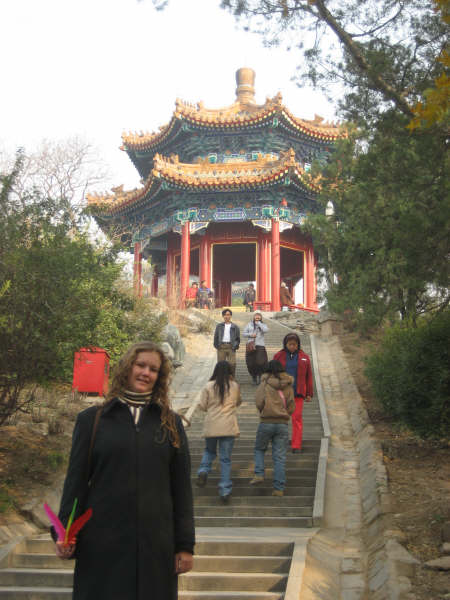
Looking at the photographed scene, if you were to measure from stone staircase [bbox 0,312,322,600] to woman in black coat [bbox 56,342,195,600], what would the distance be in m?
1.94

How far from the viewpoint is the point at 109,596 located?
7.58 ft

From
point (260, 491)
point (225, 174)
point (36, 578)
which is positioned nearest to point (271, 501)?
point (260, 491)

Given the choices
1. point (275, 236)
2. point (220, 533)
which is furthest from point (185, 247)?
point (220, 533)

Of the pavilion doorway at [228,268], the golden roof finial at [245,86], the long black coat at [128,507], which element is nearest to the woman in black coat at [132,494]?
the long black coat at [128,507]

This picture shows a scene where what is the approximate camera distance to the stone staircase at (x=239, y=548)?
4.57m

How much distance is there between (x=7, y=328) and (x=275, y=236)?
1651cm

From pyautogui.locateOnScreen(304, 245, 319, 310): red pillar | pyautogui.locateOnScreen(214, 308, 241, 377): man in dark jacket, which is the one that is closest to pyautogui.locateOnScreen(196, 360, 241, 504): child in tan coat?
pyautogui.locateOnScreen(214, 308, 241, 377): man in dark jacket

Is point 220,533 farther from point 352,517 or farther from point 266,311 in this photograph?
point 266,311

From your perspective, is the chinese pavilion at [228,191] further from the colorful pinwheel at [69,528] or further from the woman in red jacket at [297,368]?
the colorful pinwheel at [69,528]

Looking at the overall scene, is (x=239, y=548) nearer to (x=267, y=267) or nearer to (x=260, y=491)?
(x=260, y=491)

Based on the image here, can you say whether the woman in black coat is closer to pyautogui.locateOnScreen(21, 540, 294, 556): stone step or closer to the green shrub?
pyautogui.locateOnScreen(21, 540, 294, 556): stone step

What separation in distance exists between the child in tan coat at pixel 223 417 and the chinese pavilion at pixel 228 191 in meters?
14.0

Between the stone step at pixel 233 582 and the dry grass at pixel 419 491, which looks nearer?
the dry grass at pixel 419 491

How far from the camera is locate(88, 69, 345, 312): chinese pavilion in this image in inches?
845
